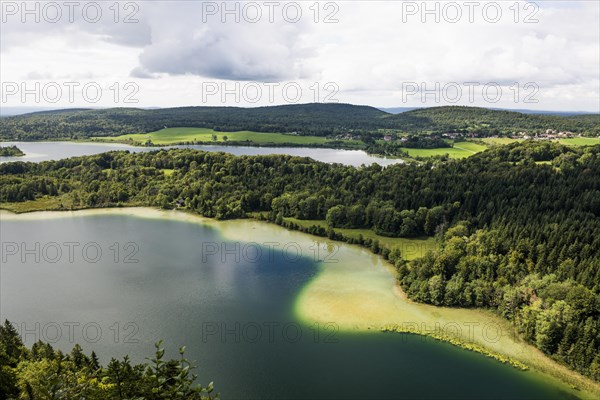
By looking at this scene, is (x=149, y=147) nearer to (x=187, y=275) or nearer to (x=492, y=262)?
(x=187, y=275)

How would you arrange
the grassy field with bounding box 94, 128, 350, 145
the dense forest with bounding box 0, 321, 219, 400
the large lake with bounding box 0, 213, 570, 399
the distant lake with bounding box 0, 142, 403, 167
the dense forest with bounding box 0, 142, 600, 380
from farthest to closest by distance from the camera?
the grassy field with bounding box 94, 128, 350, 145 < the distant lake with bounding box 0, 142, 403, 167 < the dense forest with bounding box 0, 142, 600, 380 < the large lake with bounding box 0, 213, 570, 399 < the dense forest with bounding box 0, 321, 219, 400

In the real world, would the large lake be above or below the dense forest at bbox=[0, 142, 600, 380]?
below

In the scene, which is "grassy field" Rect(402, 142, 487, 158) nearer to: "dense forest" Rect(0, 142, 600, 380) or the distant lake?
the distant lake

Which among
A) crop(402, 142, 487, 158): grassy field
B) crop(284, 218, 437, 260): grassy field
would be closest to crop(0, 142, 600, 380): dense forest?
crop(284, 218, 437, 260): grassy field

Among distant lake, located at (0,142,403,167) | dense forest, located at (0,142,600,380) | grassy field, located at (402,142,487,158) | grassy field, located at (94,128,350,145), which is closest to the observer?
dense forest, located at (0,142,600,380)

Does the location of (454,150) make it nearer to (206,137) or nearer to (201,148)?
(201,148)

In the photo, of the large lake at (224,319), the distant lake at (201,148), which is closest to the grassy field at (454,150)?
the distant lake at (201,148)

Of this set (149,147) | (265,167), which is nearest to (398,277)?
(265,167)

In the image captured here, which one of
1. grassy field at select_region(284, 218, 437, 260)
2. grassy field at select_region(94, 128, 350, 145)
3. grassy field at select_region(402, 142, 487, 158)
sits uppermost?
grassy field at select_region(94, 128, 350, 145)
